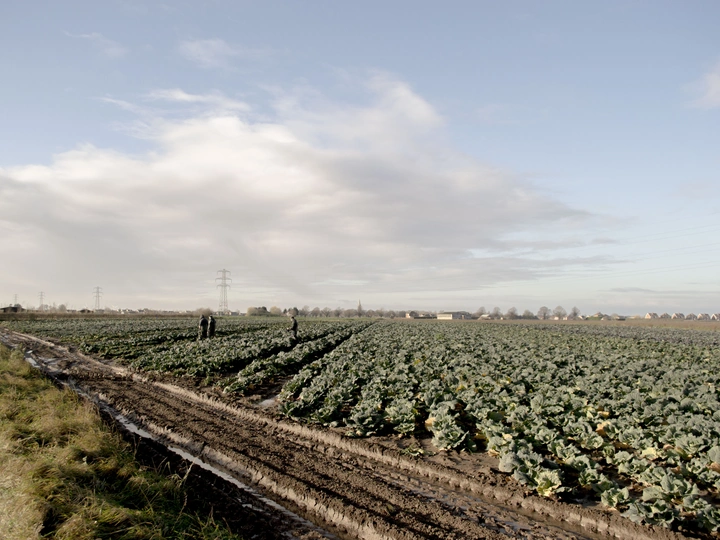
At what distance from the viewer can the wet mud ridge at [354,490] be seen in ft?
18.5

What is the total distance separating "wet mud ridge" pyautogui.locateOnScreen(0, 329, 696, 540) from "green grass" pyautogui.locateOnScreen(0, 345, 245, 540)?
1106 mm

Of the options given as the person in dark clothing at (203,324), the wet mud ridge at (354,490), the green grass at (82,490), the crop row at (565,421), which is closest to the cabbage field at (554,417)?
the crop row at (565,421)

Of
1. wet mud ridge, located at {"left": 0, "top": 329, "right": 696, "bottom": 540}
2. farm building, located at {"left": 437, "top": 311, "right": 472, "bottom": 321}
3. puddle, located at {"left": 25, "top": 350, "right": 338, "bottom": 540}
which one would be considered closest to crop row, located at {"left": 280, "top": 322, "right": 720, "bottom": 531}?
wet mud ridge, located at {"left": 0, "top": 329, "right": 696, "bottom": 540}

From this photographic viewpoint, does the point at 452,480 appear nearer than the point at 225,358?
Yes

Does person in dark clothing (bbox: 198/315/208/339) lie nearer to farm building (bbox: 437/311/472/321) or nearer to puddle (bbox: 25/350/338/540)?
puddle (bbox: 25/350/338/540)

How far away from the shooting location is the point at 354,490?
6.67m

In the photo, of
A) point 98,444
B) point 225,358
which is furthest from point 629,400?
point 225,358

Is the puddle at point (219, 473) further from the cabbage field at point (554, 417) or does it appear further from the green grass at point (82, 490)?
the cabbage field at point (554, 417)

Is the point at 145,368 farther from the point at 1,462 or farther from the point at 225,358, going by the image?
the point at 1,462

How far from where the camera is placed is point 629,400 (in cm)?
1006

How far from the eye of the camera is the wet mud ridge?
5641 millimetres

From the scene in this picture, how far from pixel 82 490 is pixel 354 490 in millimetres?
3561

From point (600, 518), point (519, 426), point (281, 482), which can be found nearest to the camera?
point (600, 518)

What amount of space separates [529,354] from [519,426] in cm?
1233
